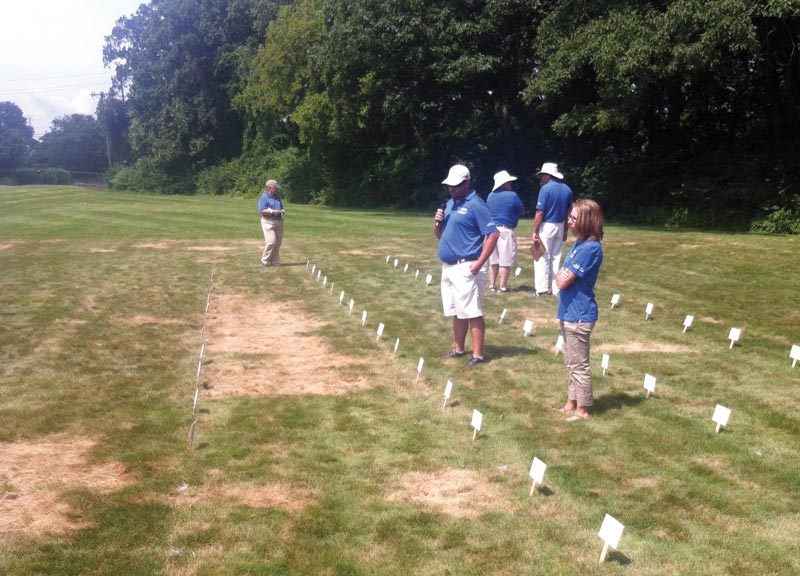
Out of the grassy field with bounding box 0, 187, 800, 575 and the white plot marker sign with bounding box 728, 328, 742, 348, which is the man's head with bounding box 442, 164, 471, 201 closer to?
the grassy field with bounding box 0, 187, 800, 575

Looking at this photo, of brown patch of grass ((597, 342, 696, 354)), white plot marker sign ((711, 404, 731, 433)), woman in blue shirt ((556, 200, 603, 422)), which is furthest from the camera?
brown patch of grass ((597, 342, 696, 354))

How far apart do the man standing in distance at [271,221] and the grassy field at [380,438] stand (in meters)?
3.05

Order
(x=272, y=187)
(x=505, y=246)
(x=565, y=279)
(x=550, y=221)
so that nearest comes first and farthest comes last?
(x=565, y=279)
(x=550, y=221)
(x=505, y=246)
(x=272, y=187)

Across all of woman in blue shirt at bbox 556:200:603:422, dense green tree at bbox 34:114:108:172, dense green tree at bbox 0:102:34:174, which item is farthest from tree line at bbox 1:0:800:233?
dense green tree at bbox 0:102:34:174

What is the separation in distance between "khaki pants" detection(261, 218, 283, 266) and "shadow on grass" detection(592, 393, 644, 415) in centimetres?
976

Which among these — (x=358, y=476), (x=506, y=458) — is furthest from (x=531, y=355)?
(x=358, y=476)

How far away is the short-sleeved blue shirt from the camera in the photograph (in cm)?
598

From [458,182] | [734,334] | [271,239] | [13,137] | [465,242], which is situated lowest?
[734,334]

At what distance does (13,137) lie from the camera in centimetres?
11450

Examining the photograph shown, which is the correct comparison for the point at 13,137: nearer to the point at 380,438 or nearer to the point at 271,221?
the point at 271,221

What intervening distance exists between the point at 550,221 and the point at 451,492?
274 inches

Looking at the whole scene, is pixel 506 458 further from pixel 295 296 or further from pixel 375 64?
pixel 375 64

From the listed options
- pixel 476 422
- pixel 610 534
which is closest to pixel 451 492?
pixel 476 422

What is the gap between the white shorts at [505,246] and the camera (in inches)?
452
